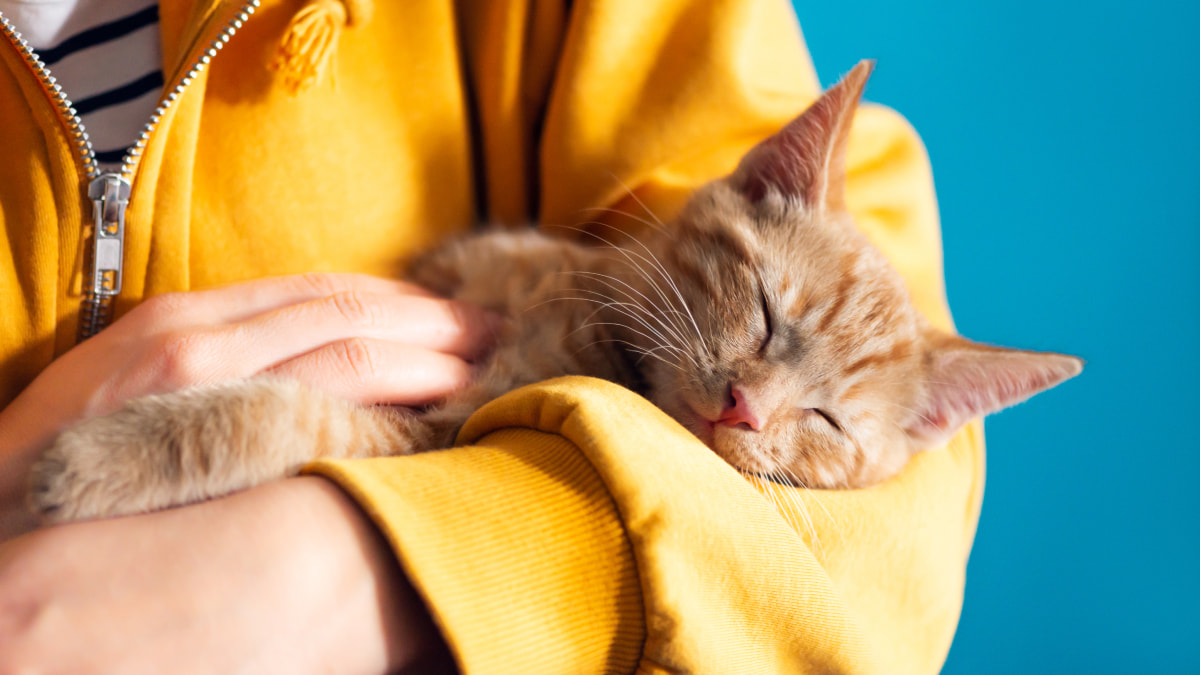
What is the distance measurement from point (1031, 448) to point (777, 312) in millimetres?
1454

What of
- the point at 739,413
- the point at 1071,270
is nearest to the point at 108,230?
the point at 739,413

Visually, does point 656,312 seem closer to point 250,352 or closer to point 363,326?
point 363,326

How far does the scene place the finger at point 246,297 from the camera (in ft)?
3.21

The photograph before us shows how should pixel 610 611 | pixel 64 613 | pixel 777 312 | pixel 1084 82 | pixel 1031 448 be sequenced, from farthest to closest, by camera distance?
pixel 1031 448 < pixel 1084 82 < pixel 777 312 < pixel 610 611 < pixel 64 613

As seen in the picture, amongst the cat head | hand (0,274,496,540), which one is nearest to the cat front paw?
hand (0,274,496,540)

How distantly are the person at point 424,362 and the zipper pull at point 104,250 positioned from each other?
14 millimetres

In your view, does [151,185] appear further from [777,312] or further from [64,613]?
[777,312]

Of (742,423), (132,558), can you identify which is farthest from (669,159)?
Result: (132,558)

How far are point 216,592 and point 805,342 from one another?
822 millimetres

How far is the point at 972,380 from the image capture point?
1.17 m

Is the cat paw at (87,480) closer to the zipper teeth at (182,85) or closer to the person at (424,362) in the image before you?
the person at (424,362)

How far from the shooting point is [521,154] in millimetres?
1306

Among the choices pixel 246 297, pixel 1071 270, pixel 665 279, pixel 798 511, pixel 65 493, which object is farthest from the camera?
pixel 1071 270

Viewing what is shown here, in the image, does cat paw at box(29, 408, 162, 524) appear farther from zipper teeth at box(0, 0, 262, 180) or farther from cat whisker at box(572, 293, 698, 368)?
cat whisker at box(572, 293, 698, 368)
